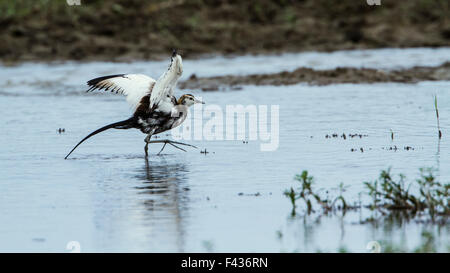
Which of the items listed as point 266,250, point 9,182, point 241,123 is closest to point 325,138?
point 241,123

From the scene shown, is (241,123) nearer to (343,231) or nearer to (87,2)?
(343,231)

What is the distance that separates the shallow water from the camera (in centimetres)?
801

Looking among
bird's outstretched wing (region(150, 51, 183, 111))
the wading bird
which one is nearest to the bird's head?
the wading bird

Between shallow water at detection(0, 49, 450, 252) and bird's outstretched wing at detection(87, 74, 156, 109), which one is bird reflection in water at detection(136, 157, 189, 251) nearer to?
shallow water at detection(0, 49, 450, 252)

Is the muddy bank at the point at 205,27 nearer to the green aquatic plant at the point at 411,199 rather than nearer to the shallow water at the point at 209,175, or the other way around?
the shallow water at the point at 209,175

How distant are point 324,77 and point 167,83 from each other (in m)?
10.1

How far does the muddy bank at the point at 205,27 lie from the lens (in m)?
28.5

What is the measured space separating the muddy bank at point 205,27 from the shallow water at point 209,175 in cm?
908

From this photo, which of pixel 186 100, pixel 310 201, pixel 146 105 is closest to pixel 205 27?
pixel 186 100

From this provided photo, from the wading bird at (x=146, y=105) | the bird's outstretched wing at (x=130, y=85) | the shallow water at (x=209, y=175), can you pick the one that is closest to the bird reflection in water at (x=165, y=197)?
the shallow water at (x=209, y=175)

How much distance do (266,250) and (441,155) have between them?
4.73 meters

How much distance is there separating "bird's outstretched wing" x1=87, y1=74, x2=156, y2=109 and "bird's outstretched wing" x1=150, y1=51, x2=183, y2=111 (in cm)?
24

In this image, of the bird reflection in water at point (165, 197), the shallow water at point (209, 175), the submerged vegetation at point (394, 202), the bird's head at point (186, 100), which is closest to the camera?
the shallow water at point (209, 175)

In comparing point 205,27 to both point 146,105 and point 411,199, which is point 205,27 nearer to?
point 146,105
